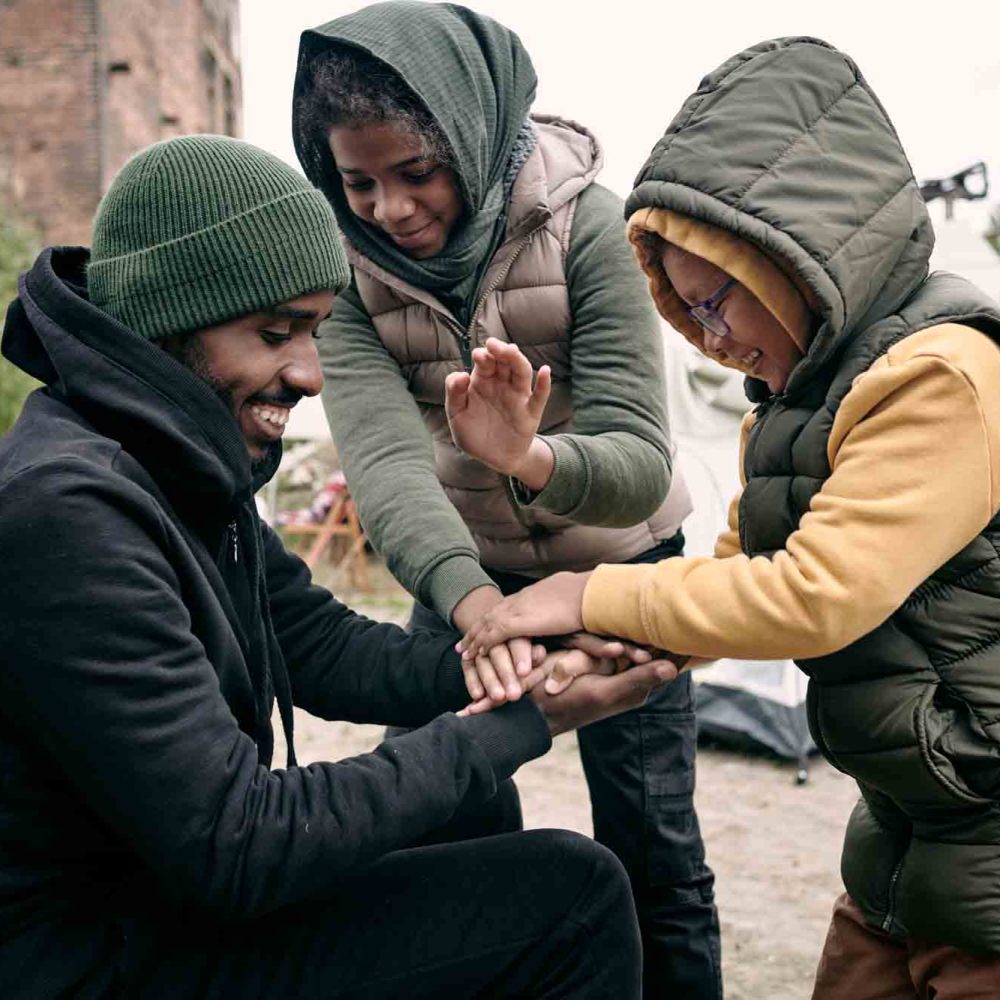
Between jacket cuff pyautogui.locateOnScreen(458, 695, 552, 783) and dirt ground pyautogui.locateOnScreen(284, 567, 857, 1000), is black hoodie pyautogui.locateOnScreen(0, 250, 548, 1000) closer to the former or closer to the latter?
jacket cuff pyautogui.locateOnScreen(458, 695, 552, 783)

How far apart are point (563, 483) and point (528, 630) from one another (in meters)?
0.32

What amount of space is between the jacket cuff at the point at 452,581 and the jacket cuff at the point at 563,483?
18 centimetres

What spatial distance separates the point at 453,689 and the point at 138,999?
848 mm

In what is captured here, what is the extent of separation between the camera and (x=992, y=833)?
5.80ft

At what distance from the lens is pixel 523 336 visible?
2.47 m

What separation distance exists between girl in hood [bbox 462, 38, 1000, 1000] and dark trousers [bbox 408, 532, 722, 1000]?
618mm

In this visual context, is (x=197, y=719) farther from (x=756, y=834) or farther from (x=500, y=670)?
(x=756, y=834)

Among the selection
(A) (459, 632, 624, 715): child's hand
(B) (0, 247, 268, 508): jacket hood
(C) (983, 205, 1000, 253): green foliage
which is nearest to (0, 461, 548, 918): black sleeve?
(B) (0, 247, 268, 508): jacket hood

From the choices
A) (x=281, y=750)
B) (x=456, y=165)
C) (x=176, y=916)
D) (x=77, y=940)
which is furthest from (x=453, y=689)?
(x=281, y=750)

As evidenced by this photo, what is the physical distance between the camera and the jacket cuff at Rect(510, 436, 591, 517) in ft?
7.41

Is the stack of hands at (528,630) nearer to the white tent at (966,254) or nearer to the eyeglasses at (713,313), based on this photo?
the eyeglasses at (713,313)

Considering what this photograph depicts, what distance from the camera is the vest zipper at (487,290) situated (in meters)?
2.41

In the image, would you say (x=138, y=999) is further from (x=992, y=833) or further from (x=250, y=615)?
(x=992, y=833)

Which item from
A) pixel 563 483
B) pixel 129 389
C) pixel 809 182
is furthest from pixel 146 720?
pixel 809 182
